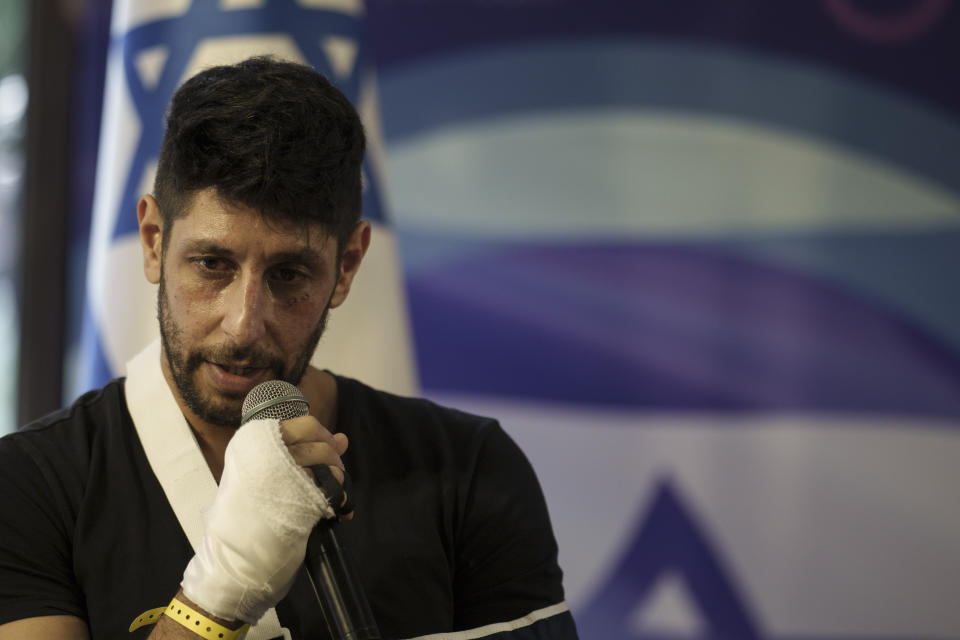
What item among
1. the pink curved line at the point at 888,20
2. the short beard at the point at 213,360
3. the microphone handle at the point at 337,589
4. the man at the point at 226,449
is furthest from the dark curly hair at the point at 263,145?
the pink curved line at the point at 888,20

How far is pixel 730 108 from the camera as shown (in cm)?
285

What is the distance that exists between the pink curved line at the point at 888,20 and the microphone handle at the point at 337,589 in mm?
2362

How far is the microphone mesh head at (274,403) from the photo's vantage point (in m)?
1.13

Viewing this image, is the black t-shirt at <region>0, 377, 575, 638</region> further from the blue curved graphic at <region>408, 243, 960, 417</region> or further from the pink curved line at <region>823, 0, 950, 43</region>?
the pink curved line at <region>823, 0, 950, 43</region>

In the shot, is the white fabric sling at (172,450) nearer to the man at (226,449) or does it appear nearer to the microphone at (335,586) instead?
the man at (226,449)

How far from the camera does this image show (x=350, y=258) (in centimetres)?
151

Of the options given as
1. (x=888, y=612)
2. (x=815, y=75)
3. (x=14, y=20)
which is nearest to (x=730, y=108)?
(x=815, y=75)

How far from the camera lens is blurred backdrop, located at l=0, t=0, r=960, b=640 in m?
2.76

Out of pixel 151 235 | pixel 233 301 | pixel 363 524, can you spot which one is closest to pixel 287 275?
pixel 233 301

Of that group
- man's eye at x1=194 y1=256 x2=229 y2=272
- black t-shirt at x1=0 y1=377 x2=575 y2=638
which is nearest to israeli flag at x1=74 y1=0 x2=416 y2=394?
Result: black t-shirt at x1=0 y1=377 x2=575 y2=638

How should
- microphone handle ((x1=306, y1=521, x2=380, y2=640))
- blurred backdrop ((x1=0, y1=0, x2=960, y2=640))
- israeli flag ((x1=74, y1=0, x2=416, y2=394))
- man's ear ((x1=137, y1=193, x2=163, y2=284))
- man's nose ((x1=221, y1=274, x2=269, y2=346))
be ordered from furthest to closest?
blurred backdrop ((x1=0, y1=0, x2=960, y2=640)) < israeli flag ((x1=74, y1=0, x2=416, y2=394)) < man's ear ((x1=137, y1=193, x2=163, y2=284)) < man's nose ((x1=221, y1=274, x2=269, y2=346)) < microphone handle ((x1=306, y1=521, x2=380, y2=640))

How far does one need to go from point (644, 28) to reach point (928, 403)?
4.25 feet

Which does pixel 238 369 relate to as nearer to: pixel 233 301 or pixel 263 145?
pixel 233 301

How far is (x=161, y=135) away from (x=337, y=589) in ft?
3.74
